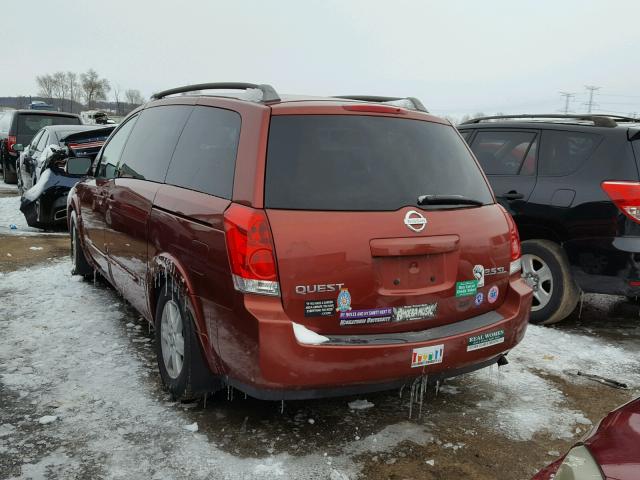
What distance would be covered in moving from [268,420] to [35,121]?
14.2 m

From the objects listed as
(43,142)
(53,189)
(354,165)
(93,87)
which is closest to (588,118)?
(354,165)

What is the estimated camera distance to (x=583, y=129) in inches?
200

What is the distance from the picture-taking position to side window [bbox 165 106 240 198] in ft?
10.1

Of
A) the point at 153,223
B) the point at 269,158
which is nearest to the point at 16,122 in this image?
the point at 153,223

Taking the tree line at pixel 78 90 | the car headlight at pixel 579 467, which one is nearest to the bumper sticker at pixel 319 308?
the car headlight at pixel 579 467

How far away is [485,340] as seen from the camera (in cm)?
321

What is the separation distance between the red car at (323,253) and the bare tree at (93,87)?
79.7 m

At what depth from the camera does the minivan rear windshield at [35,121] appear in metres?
15.0

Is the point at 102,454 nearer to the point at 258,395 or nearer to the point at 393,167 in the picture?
the point at 258,395

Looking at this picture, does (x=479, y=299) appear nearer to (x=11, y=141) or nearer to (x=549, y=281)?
(x=549, y=281)

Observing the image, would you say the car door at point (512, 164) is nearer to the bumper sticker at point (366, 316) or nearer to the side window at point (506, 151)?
the side window at point (506, 151)

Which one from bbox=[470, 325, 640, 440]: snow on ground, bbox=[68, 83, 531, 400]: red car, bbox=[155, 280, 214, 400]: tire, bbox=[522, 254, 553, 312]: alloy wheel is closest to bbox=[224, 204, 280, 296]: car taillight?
bbox=[68, 83, 531, 400]: red car

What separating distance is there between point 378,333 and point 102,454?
4.81 feet

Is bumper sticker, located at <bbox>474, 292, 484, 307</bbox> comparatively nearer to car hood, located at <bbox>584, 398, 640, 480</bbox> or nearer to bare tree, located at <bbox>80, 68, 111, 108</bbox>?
car hood, located at <bbox>584, 398, 640, 480</bbox>
